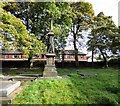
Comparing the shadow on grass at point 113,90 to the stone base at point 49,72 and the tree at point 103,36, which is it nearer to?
the stone base at point 49,72

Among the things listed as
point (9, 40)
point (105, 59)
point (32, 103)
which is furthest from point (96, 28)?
point (32, 103)

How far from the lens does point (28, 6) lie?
65.4 feet

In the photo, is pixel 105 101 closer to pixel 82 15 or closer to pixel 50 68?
pixel 50 68

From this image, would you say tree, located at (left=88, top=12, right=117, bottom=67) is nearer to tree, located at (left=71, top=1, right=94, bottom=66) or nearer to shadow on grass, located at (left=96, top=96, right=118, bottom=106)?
tree, located at (left=71, top=1, right=94, bottom=66)

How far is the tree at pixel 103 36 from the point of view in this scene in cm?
2575

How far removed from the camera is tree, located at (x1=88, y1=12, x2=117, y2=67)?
25750mm

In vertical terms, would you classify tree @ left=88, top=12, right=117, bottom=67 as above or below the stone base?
above

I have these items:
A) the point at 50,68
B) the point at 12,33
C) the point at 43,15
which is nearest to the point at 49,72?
the point at 50,68

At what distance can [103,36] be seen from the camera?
86.9ft

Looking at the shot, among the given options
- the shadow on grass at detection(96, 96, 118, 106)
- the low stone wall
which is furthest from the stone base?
the low stone wall

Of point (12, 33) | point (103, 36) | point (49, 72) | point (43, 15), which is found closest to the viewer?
point (12, 33)

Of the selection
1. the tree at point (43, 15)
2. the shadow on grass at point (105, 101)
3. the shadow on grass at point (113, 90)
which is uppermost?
the tree at point (43, 15)

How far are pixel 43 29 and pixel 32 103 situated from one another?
1537 centimetres

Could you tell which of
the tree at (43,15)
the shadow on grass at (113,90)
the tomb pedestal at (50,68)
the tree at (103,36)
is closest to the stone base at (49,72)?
the tomb pedestal at (50,68)
